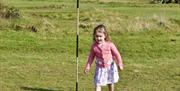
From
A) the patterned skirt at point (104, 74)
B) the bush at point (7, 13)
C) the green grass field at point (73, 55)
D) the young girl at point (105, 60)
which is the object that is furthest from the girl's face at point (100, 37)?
the bush at point (7, 13)

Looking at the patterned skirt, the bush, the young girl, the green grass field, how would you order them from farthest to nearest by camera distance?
the bush < the green grass field < the patterned skirt < the young girl

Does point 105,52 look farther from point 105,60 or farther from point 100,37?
point 100,37

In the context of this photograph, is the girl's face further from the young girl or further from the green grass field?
the green grass field

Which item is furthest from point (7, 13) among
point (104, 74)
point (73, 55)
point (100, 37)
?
point (100, 37)

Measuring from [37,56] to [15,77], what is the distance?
9.44 ft

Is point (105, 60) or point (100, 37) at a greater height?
point (100, 37)

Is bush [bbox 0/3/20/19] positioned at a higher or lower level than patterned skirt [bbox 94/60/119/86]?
lower

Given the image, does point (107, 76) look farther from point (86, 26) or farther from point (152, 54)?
point (86, 26)

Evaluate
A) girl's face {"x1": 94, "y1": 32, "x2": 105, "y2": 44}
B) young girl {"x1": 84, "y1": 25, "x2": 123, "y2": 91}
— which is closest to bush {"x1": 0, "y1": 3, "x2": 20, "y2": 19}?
young girl {"x1": 84, "y1": 25, "x2": 123, "y2": 91}

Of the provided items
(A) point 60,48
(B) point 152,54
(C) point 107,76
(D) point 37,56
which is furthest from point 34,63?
(C) point 107,76

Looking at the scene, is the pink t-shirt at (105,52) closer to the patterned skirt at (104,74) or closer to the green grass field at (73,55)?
the patterned skirt at (104,74)

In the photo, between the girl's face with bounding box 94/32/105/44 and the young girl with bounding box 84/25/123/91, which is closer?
the girl's face with bounding box 94/32/105/44

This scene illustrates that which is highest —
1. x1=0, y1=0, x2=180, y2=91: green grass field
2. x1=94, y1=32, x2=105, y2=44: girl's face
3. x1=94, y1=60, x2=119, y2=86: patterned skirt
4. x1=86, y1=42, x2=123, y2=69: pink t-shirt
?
x1=94, y1=32, x2=105, y2=44: girl's face

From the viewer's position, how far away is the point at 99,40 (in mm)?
8164
